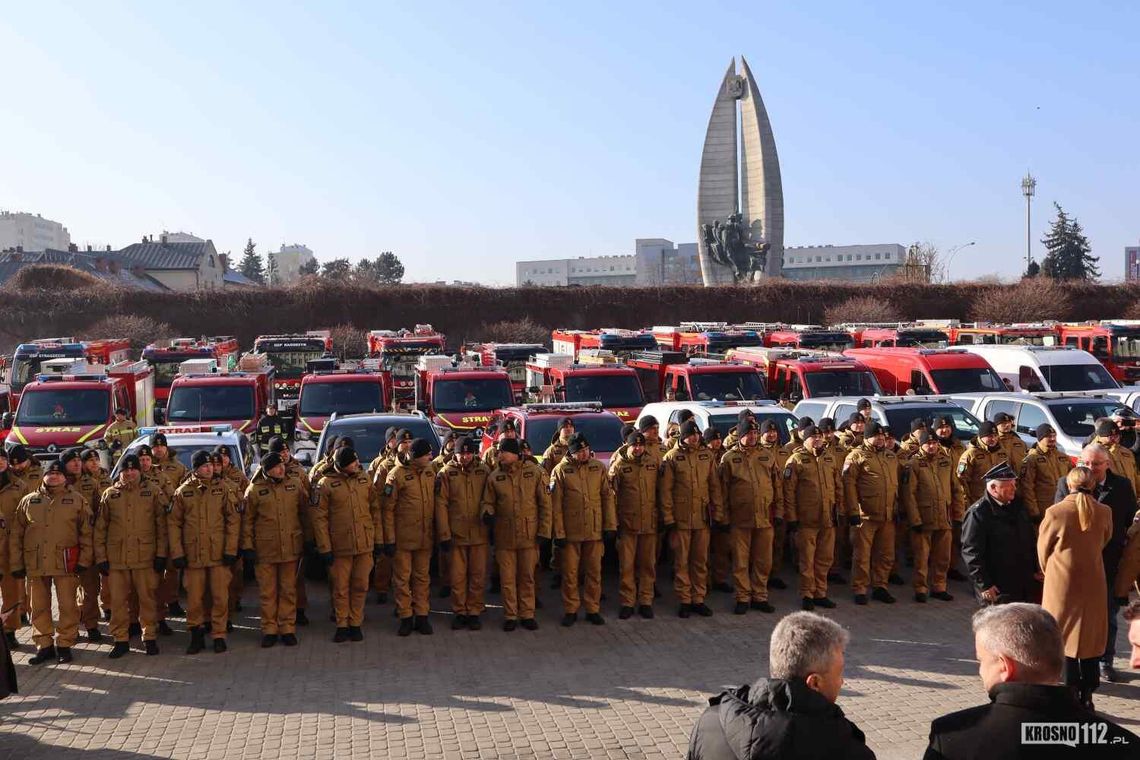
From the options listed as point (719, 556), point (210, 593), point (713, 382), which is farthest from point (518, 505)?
point (713, 382)

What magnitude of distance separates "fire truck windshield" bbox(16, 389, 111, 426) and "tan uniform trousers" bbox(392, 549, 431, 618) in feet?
30.8

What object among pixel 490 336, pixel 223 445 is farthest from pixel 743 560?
pixel 490 336

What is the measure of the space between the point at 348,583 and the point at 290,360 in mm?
16531

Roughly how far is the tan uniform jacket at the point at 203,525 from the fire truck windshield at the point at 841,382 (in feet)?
36.8

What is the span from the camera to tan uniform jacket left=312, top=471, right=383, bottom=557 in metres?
8.46

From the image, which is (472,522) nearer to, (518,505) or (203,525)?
(518,505)

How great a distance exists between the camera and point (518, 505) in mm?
8812

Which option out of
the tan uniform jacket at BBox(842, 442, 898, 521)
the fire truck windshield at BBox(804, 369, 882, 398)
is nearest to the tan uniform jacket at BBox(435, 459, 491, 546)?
the tan uniform jacket at BBox(842, 442, 898, 521)

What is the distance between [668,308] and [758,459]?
165 ft

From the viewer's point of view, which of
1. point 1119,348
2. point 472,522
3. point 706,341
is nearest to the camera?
point 472,522

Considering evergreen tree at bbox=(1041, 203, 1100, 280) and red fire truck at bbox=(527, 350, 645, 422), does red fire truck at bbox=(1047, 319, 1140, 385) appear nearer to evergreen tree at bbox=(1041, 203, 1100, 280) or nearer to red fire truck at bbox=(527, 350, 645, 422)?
red fire truck at bbox=(527, 350, 645, 422)

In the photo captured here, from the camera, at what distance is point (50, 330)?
5194 cm

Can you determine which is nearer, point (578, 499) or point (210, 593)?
point (210, 593)

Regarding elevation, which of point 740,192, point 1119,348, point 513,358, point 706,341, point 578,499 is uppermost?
point 740,192
